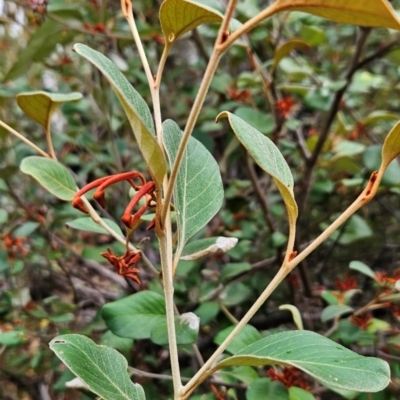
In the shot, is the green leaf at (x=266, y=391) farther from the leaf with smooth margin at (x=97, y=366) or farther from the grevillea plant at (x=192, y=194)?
the leaf with smooth margin at (x=97, y=366)

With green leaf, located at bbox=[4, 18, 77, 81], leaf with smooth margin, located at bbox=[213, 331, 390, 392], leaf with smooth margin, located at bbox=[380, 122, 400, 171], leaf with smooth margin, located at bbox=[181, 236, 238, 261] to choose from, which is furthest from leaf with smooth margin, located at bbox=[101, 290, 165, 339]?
green leaf, located at bbox=[4, 18, 77, 81]

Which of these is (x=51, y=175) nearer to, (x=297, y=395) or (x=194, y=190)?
(x=194, y=190)

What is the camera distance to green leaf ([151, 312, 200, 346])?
0.62 meters

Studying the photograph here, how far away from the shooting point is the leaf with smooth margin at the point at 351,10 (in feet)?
1.04

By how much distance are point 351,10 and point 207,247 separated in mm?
320

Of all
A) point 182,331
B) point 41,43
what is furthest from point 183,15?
point 41,43

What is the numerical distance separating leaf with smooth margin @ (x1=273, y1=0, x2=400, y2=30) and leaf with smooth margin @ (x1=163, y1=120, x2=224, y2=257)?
21 cm

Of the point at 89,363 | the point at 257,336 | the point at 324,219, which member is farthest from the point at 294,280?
the point at 89,363

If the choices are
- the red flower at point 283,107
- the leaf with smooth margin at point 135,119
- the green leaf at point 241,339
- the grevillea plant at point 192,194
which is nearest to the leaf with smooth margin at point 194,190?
the grevillea plant at point 192,194

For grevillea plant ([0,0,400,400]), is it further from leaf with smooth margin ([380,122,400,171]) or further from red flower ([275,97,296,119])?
red flower ([275,97,296,119])

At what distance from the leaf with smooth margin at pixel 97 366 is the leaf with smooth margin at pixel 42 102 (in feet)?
0.99

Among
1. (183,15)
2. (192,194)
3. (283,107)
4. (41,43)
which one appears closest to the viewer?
(183,15)

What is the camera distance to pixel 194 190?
57cm

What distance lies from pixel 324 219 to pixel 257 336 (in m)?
0.57
